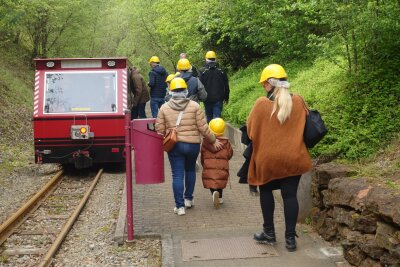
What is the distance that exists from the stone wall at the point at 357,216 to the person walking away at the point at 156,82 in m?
8.34

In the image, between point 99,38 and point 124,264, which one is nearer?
point 124,264

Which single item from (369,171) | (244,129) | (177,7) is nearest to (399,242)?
(369,171)

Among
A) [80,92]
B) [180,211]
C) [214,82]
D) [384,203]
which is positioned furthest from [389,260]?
[80,92]

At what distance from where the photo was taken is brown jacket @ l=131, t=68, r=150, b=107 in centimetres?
1410

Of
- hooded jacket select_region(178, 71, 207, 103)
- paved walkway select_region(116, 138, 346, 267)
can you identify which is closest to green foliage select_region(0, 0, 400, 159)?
paved walkway select_region(116, 138, 346, 267)

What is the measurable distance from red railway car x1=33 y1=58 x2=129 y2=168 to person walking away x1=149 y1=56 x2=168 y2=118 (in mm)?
1899

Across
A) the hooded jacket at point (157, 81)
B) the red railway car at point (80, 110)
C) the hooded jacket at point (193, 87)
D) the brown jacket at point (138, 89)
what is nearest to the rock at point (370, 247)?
the hooded jacket at point (193, 87)

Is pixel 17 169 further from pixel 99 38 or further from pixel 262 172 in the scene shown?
pixel 99 38

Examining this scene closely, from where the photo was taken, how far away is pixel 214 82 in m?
11.9

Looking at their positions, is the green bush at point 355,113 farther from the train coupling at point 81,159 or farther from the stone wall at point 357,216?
the train coupling at point 81,159

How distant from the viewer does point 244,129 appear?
6129 millimetres

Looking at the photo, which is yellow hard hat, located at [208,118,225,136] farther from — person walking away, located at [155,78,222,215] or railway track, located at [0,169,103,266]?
railway track, located at [0,169,103,266]

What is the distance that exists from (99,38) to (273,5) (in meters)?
31.2

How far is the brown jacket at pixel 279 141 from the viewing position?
570 centimetres
